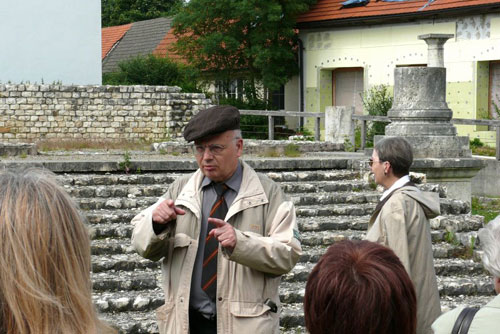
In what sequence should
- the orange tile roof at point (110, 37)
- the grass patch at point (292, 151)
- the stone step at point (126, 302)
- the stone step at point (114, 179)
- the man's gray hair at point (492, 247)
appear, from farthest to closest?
the orange tile roof at point (110, 37)
the grass patch at point (292, 151)
the stone step at point (114, 179)
the stone step at point (126, 302)
the man's gray hair at point (492, 247)

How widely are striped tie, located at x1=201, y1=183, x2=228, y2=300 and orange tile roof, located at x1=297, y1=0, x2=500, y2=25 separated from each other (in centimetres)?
1776

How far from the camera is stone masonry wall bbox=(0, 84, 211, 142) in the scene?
22000 millimetres

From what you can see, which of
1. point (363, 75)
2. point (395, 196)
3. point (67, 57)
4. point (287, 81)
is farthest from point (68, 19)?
point (395, 196)

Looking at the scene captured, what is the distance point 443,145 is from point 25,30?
1950cm

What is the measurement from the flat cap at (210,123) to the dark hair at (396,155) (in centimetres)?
109

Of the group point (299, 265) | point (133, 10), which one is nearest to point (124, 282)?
point (299, 265)

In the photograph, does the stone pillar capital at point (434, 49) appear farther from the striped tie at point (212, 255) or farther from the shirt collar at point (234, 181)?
the striped tie at point (212, 255)

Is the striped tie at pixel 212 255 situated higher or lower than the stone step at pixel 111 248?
higher

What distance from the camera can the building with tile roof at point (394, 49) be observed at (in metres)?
20.8

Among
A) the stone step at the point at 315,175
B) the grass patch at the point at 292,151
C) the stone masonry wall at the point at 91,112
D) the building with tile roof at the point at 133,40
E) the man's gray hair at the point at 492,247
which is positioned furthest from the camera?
the building with tile roof at the point at 133,40

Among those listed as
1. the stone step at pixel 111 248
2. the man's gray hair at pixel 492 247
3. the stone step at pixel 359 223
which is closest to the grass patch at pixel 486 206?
the stone step at pixel 359 223

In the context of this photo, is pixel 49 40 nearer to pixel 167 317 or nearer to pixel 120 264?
pixel 120 264

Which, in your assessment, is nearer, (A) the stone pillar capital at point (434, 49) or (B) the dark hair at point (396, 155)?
(B) the dark hair at point (396, 155)

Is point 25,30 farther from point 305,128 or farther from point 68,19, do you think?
point 305,128
